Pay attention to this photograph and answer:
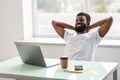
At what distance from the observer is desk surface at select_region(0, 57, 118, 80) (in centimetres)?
209

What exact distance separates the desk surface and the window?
1.54 meters

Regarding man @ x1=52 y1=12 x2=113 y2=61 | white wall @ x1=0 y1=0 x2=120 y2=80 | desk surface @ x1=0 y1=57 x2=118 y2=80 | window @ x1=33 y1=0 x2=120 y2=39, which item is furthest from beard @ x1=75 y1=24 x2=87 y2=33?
white wall @ x1=0 y1=0 x2=120 y2=80

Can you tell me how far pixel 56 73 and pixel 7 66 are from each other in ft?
1.82

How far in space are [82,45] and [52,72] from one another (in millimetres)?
785

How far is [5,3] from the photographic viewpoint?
391cm

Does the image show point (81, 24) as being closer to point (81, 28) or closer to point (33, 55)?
point (81, 28)

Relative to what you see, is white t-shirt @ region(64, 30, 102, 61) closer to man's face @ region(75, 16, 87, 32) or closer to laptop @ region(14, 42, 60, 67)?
man's face @ region(75, 16, 87, 32)

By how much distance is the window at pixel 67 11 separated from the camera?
Result: 3.89m

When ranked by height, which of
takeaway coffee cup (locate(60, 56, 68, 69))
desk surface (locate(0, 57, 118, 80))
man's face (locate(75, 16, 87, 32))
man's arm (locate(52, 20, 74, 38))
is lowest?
desk surface (locate(0, 57, 118, 80))

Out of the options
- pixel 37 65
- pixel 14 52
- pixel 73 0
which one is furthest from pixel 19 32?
pixel 37 65

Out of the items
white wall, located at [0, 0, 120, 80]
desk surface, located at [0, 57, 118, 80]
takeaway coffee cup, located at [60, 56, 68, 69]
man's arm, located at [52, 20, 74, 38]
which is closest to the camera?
desk surface, located at [0, 57, 118, 80]

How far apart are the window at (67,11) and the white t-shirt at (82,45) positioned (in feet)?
3.26

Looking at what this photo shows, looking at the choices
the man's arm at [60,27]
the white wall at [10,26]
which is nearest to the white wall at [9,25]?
the white wall at [10,26]

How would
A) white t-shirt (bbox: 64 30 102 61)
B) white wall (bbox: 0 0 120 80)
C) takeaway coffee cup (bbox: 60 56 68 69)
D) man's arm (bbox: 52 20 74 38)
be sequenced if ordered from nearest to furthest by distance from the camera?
1. takeaway coffee cup (bbox: 60 56 68 69)
2. white t-shirt (bbox: 64 30 102 61)
3. man's arm (bbox: 52 20 74 38)
4. white wall (bbox: 0 0 120 80)
